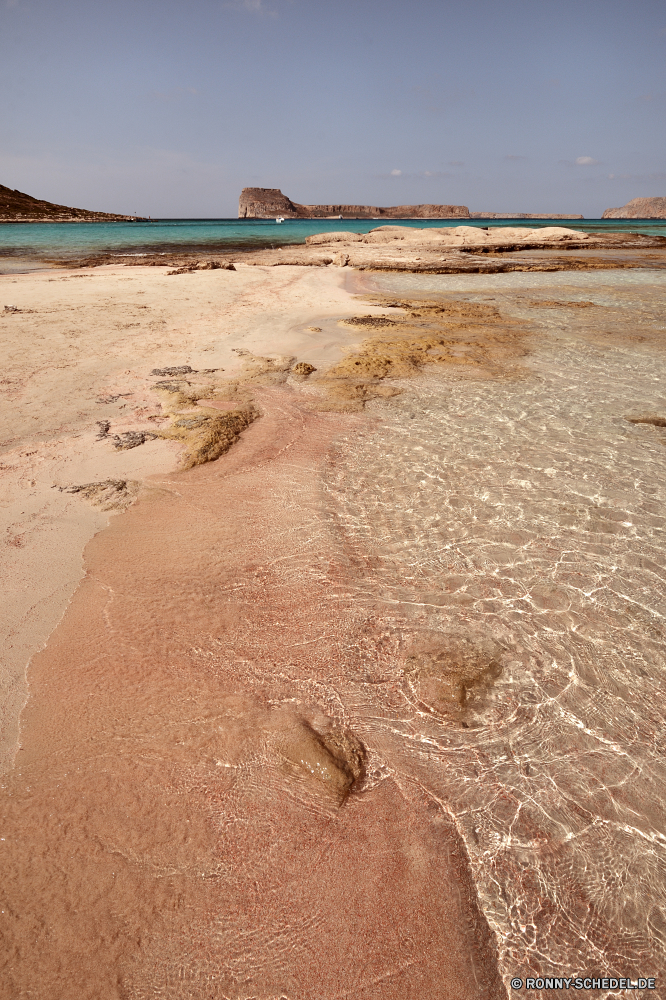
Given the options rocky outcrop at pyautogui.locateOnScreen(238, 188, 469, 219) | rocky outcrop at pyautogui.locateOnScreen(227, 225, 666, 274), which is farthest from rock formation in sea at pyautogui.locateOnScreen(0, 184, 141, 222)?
rocky outcrop at pyautogui.locateOnScreen(238, 188, 469, 219)

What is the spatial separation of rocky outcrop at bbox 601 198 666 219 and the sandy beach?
181 metres

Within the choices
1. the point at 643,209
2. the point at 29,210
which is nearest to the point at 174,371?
the point at 29,210

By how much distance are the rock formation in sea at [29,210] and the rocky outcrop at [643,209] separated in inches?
5978

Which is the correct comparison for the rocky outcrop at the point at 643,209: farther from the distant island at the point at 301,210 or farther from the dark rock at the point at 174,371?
the dark rock at the point at 174,371

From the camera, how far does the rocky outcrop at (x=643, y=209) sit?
5723 inches

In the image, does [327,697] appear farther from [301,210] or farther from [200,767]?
[301,210]

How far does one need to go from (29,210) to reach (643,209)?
169 metres

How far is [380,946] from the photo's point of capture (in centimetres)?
182

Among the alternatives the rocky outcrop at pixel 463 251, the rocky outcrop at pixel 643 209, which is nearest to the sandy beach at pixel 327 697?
the rocky outcrop at pixel 463 251

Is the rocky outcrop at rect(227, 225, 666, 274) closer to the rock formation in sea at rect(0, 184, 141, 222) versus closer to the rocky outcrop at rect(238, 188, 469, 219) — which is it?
the rock formation in sea at rect(0, 184, 141, 222)

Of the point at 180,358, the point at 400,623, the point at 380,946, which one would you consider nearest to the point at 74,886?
the point at 380,946

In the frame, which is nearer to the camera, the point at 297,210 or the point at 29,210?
the point at 29,210

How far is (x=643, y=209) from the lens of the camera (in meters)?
153

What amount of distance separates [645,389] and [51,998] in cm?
823
